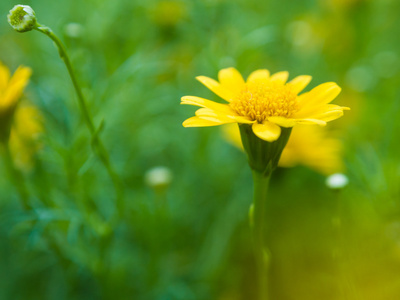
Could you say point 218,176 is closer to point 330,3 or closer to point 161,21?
point 161,21

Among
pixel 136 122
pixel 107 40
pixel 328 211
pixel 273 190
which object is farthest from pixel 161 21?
pixel 328 211

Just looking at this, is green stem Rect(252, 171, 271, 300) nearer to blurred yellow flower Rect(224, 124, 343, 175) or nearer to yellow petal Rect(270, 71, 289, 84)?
yellow petal Rect(270, 71, 289, 84)

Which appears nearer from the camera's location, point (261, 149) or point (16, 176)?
point (261, 149)

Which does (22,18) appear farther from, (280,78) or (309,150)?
(309,150)

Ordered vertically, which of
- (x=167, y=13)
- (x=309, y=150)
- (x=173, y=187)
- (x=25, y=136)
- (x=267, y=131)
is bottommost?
(x=173, y=187)

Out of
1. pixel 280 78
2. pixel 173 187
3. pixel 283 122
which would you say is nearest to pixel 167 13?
pixel 173 187

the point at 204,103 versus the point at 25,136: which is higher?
the point at 204,103
